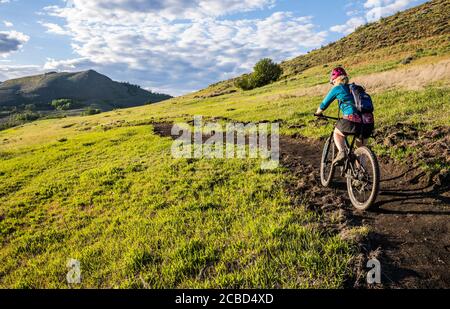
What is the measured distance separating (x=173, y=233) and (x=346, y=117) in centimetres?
538

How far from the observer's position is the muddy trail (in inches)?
210

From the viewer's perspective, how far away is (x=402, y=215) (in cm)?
741

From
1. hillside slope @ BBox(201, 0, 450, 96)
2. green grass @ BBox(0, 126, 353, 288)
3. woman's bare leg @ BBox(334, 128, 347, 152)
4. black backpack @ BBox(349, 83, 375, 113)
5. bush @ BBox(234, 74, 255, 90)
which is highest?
hillside slope @ BBox(201, 0, 450, 96)

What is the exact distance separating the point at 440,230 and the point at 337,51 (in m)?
93.8

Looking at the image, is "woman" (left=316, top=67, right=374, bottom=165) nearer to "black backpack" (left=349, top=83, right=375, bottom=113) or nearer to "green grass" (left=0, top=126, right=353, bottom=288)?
"black backpack" (left=349, top=83, right=375, bottom=113)

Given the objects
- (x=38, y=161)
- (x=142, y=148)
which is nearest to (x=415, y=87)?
(x=142, y=148)

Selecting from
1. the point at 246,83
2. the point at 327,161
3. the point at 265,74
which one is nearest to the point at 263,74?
the point at 265,74

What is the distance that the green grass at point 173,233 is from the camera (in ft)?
19.1

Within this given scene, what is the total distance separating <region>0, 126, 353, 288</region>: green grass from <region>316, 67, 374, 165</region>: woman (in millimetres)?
2329

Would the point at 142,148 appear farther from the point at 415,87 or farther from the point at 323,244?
the point at 415,87

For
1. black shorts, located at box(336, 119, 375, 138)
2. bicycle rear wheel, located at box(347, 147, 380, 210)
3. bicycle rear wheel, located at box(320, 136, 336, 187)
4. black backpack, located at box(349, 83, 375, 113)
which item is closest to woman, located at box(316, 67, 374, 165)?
black shorts, located at box(336, 119, 375, 138)

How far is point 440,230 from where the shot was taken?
660cm

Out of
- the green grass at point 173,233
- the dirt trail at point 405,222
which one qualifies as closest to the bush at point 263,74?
the green grass at point 173,233
